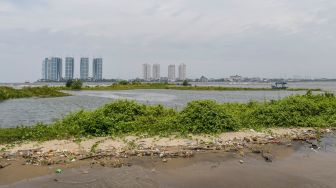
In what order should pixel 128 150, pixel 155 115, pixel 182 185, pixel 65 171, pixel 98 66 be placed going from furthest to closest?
1. pixel 98 66
2. pixel 155 115
3. pixel 128 150
4. pixel 65 171
5. pixel 182 185

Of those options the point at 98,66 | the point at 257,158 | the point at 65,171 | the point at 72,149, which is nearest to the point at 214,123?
the point at 257,158

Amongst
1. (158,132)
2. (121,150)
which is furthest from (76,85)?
(121,150)

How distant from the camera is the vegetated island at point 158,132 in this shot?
1173cm

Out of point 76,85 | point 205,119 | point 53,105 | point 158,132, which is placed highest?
point 76,85

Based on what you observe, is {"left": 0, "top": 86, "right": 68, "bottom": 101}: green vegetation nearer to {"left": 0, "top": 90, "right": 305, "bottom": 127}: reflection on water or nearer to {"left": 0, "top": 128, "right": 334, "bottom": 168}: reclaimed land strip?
{"left": 0, "top": 90, "right": 305, "bottom": 127}: reflection on water

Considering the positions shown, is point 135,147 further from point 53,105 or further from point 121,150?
point 53,105

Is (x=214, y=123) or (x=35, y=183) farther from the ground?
(x=214, y=123)

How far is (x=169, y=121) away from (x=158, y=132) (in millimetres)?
977

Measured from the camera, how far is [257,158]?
1155 cm

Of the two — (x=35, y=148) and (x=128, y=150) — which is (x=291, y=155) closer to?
(x=128, y=150)

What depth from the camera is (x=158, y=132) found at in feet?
48.5

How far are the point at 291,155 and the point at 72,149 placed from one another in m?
7.30

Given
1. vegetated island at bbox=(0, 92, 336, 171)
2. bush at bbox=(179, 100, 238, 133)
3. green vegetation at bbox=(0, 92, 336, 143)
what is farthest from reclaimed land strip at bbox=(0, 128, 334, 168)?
green vegetation at bbox=(0, 92, 336, 143)

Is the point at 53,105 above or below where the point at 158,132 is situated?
below
